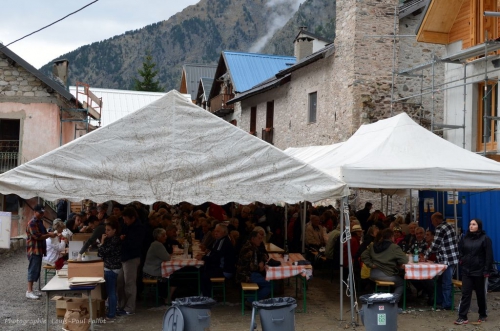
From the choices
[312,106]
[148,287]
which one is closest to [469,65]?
[312,106]

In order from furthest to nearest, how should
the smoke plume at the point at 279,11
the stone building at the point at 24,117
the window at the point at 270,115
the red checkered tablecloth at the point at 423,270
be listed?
the smoke plume at the point at 279,11
the window at the point at 270,115
the stone building at the point at 24,117
the red checkered tablecloth at the point at 423,270

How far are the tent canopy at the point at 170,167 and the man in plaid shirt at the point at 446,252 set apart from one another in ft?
7.74

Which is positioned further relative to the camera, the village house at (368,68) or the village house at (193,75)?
the village house at (193,75)

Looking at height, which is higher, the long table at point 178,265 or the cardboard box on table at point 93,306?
the long table at point 178,265

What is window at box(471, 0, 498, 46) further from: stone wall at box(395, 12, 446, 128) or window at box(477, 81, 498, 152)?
stone wall at box(395, 12, 446, 128)

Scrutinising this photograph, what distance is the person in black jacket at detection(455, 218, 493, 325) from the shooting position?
8.85 m

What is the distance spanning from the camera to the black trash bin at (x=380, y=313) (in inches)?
301

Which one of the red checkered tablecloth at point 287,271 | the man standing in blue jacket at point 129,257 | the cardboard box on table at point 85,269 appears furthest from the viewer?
the red checkered tablecloth at point 287,271

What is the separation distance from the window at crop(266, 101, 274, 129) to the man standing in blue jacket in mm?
19795

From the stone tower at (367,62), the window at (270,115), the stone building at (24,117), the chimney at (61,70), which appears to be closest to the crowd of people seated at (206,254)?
the stone tower at (367,62)

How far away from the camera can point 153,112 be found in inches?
342

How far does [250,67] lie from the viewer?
116 feet

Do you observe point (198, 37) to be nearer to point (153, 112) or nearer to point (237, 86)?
point (237, 86)

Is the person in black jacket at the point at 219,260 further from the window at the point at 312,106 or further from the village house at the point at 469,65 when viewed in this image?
the window at the point at 312,106
